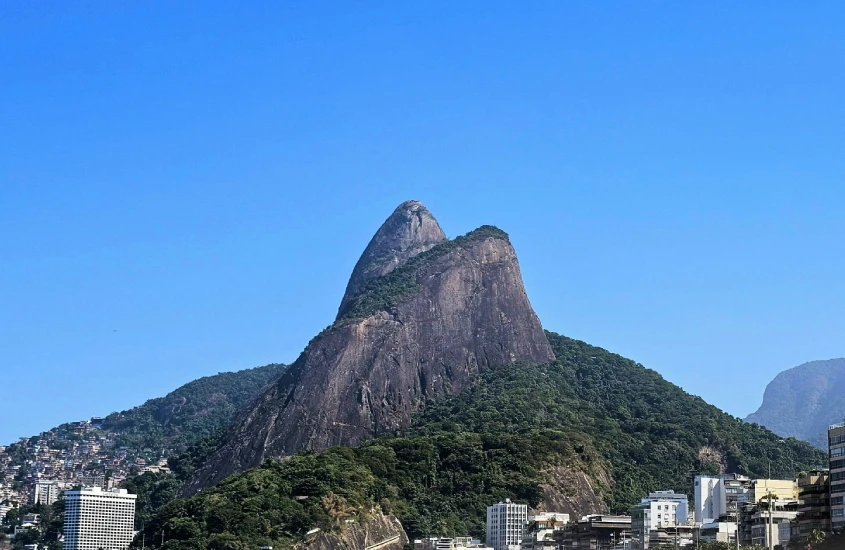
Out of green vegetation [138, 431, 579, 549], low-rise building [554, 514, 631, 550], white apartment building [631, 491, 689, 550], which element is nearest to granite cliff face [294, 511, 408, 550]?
green vegetation [138, 431, 579, 549]

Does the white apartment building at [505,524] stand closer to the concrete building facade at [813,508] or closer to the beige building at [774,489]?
the beige building at [774,489]

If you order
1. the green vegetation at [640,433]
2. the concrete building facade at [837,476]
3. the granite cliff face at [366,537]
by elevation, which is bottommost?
the granite cliff face at [366,537]

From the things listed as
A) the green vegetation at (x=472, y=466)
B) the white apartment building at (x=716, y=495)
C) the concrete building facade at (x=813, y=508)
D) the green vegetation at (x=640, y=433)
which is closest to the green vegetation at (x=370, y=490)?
the green vegetation at (x=472, y=466)

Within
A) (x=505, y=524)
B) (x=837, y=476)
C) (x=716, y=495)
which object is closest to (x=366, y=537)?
(x=505, y=524)

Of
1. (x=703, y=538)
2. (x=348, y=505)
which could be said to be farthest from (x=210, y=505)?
(x=703, y=538)

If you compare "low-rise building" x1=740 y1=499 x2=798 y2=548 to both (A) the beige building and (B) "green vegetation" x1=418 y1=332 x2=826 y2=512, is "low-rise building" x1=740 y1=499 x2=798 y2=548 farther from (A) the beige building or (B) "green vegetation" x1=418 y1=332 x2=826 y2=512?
(B) "green vegetation" x1=418 y1=332 x2=826 y2=512
